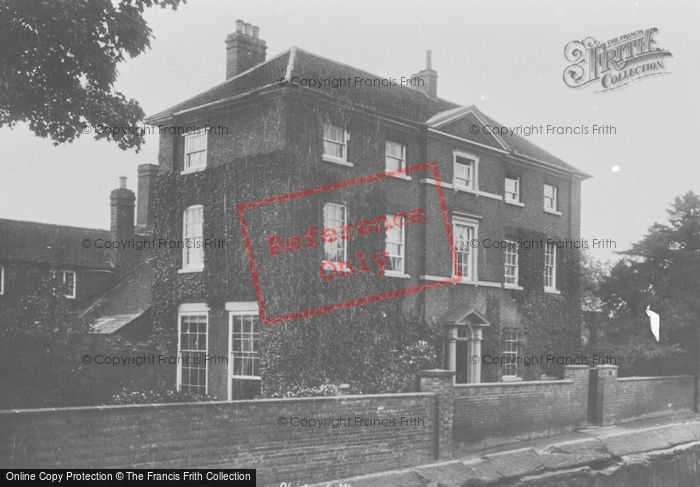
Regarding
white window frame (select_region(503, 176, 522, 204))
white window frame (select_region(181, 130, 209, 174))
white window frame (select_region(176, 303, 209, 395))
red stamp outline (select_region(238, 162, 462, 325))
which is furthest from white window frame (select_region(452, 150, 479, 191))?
white window frame (select_region(176, 303, 209, 395))

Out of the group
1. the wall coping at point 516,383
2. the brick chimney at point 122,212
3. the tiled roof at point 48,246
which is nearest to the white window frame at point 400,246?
the wall coping at point 516,383

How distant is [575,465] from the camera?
13773 millimetres

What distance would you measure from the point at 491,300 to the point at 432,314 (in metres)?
3.20

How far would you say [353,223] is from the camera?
21375mm

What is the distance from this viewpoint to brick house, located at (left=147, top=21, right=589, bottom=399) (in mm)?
20578

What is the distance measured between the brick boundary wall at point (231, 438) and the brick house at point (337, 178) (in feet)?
23.8

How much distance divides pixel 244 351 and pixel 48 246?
1769 centimetres

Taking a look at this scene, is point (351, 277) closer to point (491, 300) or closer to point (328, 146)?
point (328, 146)

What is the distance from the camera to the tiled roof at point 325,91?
838 inches

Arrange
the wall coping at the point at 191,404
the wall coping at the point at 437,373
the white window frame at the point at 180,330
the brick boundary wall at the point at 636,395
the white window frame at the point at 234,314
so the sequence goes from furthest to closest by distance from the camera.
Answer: the white window frame at the point at 180,330 → the white window frame at the point at 234,314 → the brick boundary wall at the point at 636,395 → the wall coping at the point at 437,373 → the wall coping at the point at 191,404

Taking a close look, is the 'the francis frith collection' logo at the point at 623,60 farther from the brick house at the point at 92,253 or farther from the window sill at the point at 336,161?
the brick house at the point at 92,253

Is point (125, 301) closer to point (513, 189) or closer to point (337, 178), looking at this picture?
point (337, 178)

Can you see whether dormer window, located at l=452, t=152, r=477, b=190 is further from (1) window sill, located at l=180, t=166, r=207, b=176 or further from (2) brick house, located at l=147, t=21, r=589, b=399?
(1) window sill, located at l=180, t=166, r=207, b=176

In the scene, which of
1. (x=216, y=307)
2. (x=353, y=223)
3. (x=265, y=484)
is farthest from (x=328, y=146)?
(x=265, y=484)
